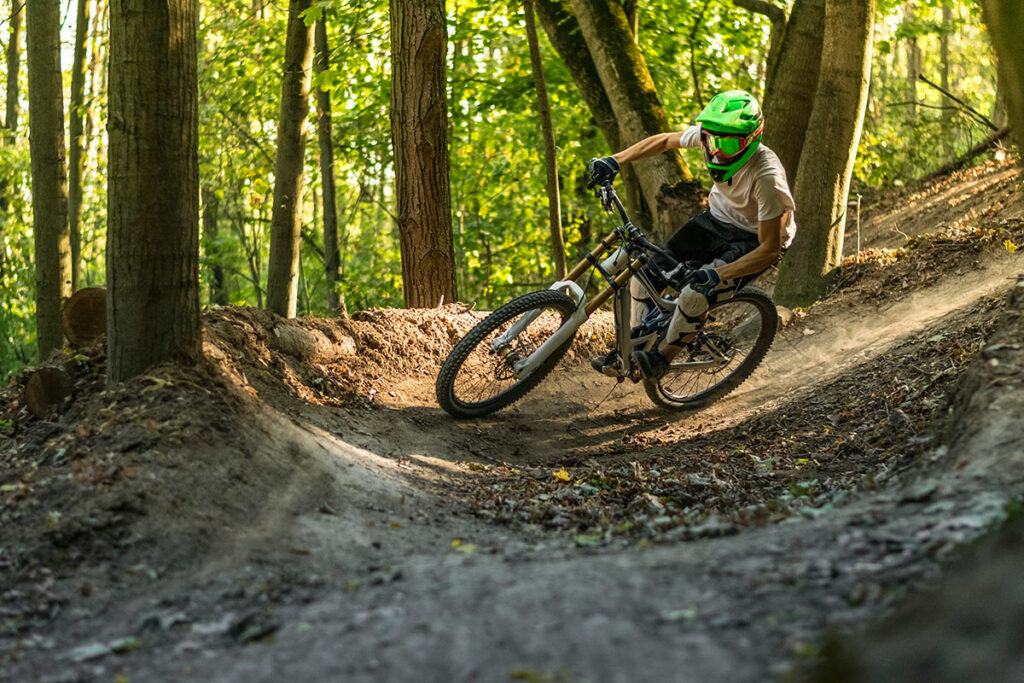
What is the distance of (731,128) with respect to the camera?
20.5ft

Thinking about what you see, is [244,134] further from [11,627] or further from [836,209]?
[11,627]

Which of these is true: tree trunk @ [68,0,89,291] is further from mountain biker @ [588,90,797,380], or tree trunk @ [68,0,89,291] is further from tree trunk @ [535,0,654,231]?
mountain biker @ [588,90,797,380]

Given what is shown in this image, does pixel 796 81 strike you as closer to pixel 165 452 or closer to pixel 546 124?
pixel 546 124

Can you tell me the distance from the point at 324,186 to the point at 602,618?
13006 mm

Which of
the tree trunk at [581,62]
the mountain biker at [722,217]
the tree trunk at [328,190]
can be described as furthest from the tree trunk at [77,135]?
the mountain biker at [722,217]

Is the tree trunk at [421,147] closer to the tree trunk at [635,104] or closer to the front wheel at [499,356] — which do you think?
the front wheel at [499,356]

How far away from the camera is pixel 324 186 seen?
1489cm

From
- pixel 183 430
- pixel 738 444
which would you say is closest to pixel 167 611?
pixel 183 430

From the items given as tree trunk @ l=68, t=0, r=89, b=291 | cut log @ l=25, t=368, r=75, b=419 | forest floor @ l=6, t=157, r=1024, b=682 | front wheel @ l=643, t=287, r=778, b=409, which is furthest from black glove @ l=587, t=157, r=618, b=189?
tree trunk @ l=68, t=0, r=89, b=291

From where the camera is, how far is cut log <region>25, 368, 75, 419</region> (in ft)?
18.3

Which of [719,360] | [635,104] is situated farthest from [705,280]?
[635,104]

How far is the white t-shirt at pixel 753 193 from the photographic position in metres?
6.38

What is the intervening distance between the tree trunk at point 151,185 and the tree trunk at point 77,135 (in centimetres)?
682

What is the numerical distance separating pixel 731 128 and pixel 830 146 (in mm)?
3724
